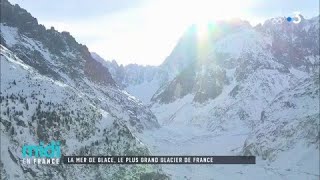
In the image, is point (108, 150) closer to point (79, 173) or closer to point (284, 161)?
point (79, 173)

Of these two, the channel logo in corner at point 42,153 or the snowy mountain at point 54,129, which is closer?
the channel logo in corner at point 42,153

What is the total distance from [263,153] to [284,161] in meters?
18.0

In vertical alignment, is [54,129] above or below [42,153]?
above

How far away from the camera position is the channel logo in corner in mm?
107062

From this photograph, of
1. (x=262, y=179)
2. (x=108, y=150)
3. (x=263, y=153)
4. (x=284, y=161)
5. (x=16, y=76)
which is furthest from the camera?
(x=263, y=153)

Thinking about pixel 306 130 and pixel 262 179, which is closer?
pixel 262 179

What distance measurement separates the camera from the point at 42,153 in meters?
111

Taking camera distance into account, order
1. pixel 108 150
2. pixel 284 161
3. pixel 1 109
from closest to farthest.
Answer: pixel 1 109 < pixel 108 150 < pixel 284 161

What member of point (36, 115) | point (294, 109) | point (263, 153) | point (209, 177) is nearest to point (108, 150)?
point (36, 115)

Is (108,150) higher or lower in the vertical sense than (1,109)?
lower

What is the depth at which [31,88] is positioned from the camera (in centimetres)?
12900

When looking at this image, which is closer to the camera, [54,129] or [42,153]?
[42,153]

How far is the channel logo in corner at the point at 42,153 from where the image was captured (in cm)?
10706

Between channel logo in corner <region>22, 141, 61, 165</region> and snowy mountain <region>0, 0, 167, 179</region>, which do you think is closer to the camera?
channel logo in corner <region>22, 141, 61, 165</region>
